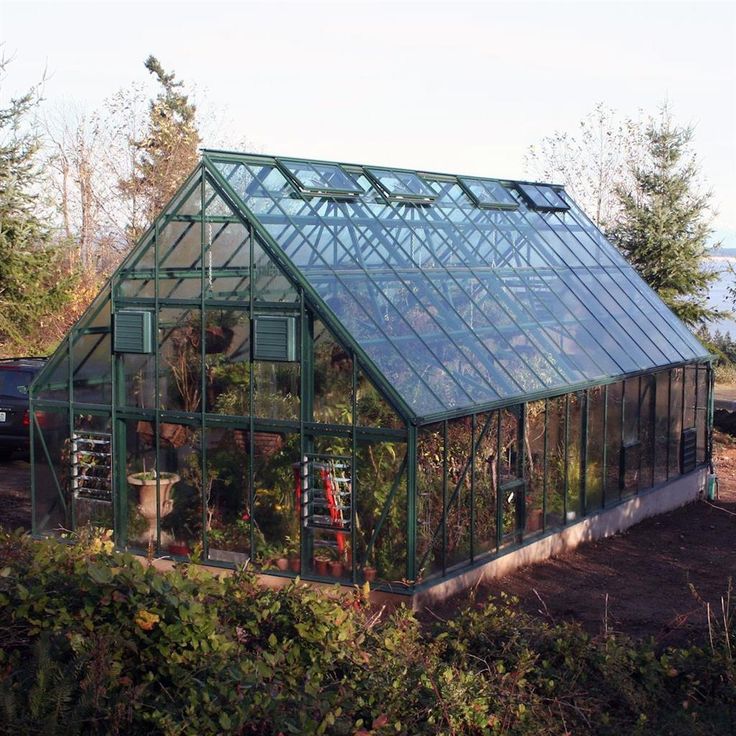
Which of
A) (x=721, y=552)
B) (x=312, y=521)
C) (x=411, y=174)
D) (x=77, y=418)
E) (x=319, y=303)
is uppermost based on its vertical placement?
(x=411, y=174)

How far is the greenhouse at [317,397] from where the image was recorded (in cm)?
1067

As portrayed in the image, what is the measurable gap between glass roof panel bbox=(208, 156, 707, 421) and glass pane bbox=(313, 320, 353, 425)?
10.0 inches

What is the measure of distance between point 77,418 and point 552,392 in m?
5.40

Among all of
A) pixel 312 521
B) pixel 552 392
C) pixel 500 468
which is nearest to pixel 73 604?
pixel 312 521

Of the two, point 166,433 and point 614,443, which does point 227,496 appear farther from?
point 614,443

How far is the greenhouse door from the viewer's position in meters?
11.9

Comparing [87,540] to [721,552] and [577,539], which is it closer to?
[577,539]

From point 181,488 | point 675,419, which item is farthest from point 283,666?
point 675,419

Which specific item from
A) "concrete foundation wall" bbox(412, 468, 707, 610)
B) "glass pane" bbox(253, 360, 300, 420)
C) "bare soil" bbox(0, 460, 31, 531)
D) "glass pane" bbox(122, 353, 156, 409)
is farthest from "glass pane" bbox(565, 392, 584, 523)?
"bare soil" bbox(0, 460, 31, 531)

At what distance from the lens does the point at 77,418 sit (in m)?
12.2

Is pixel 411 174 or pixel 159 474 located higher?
pixel 411 174

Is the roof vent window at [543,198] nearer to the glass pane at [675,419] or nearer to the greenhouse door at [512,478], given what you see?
the glass pane at [675,419]

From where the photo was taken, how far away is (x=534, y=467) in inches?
495

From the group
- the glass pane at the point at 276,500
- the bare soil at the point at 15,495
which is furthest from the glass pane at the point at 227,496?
the bare soil at the point at 15,495
